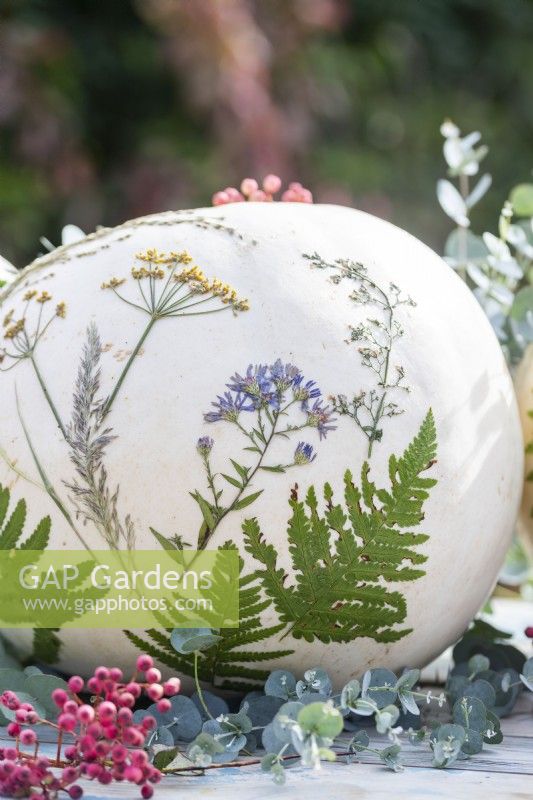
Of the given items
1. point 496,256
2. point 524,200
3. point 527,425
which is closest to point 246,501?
point 527,425

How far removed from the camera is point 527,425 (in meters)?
1.51

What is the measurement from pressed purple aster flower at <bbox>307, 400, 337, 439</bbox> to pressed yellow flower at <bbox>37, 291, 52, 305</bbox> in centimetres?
34

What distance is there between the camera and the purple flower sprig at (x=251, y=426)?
3.87 feet

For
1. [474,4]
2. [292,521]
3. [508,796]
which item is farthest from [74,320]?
[474,4]

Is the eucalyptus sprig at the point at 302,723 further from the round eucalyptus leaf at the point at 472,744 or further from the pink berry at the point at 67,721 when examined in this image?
the pink berry at the point at 67,721

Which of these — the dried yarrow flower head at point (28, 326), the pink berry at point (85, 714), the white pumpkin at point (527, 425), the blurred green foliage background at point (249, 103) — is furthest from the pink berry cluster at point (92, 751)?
the blurred green foliage background at point (249, 103)

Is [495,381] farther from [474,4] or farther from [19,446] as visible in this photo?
[474,4]

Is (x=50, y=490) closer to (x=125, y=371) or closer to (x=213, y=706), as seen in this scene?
(x=125, y=371)

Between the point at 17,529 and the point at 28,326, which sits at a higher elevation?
the point at 28,326

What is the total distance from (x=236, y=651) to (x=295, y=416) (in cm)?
27

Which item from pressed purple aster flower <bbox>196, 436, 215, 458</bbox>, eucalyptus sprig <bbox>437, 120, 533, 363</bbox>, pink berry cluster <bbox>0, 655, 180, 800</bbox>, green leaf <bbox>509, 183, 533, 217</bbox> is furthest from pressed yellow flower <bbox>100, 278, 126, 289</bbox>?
green leaf <bbox>509, 183, 533, 217</bbox>

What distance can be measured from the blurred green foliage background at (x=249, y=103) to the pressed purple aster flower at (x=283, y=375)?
111 inches

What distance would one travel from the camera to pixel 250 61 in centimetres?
412

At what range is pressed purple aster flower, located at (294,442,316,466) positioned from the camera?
46.7 inches
